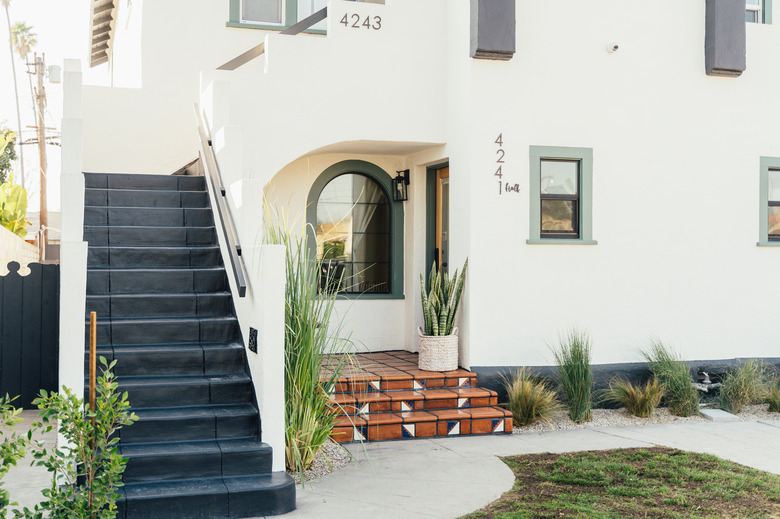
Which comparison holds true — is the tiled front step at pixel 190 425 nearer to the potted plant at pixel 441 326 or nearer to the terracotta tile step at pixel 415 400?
the terracotta tile step at pixel 415 400

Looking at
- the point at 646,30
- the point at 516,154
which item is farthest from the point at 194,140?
the point at 646,30

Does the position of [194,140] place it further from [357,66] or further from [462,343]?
[462,343]

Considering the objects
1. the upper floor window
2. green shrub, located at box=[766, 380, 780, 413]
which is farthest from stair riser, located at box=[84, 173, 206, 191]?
the upper floor window

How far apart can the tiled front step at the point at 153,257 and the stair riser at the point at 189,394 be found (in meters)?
1.67

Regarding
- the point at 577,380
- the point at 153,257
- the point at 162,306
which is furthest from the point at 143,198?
the point at 577,380

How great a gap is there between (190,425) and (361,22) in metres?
5.53

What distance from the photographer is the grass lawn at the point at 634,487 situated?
Result: 5.78 m

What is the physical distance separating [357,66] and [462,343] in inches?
141

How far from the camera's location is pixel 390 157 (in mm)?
10836

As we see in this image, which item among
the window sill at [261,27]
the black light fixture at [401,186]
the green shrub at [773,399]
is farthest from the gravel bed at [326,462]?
the window sill at [261,27]

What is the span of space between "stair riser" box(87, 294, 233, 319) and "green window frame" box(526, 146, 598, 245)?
3.83 metres

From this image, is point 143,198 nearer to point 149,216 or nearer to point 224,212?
point 149,216

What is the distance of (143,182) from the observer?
902cm

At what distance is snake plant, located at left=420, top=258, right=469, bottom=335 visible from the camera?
29.8 feet
